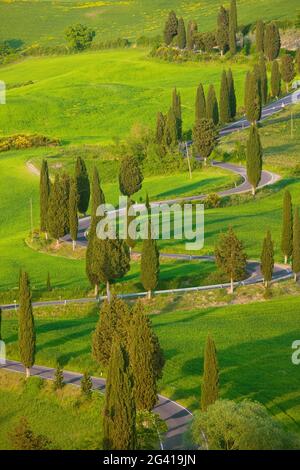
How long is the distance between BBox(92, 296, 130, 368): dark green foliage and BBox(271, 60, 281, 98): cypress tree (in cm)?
10190

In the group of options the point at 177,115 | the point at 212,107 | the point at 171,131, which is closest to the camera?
the point at 171,131

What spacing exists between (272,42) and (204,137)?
5256 cm

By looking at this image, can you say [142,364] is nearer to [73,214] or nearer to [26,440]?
[26,440]

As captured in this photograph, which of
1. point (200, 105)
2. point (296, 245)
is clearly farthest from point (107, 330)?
point (200, 105)

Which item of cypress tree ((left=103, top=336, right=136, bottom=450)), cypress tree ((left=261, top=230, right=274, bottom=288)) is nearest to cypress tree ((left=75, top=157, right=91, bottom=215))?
cypress tree ((left=261, top=230, right=274, bottom=288))

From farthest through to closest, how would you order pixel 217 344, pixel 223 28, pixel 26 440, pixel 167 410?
pixel 223 28 → pixel 217 344 → pixel 167 410 → pixel 26 440

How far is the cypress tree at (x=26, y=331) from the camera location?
6550 centimetres

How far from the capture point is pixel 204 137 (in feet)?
436

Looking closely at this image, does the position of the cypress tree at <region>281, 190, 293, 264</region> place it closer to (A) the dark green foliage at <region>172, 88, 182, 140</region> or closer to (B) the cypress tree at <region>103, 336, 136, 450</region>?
(B) the cypress tree at <region>103, 336, 136, 450</region>

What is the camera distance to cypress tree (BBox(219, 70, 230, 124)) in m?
151

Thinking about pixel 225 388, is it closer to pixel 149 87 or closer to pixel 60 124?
pixel 60 124

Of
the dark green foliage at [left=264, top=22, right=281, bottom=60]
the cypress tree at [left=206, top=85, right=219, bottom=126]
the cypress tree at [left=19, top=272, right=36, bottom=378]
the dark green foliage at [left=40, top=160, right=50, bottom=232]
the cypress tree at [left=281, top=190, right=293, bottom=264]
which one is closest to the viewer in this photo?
the cypress tree at [left=19, top=272, right=36, bottom=378]

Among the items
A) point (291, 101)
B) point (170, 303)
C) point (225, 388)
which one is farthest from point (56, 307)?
point (291, 101)

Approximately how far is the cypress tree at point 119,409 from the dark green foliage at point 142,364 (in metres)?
6.00
